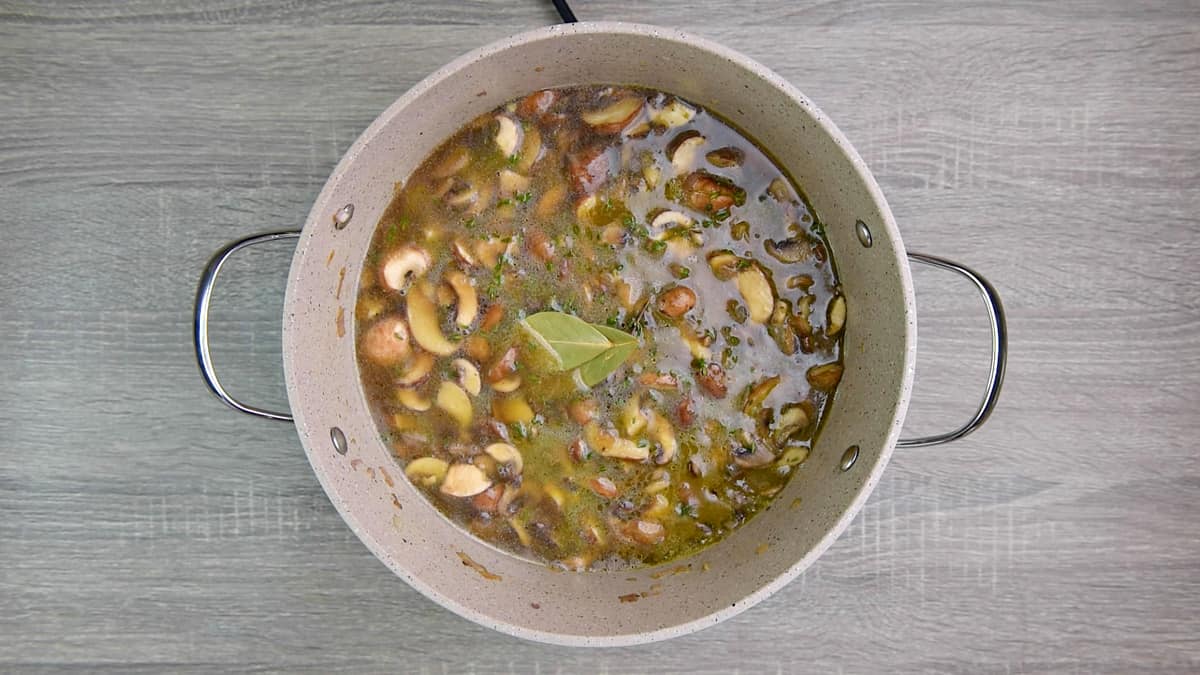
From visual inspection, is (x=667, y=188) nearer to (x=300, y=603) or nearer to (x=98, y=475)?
(x=300, y=603)

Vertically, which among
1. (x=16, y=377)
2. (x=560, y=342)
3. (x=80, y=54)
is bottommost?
(x=16, y=377)

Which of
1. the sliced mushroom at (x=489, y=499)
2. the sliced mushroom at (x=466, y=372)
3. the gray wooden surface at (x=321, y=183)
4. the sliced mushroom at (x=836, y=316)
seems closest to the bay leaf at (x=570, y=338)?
the sliced mushroom at (x=466, y=372)

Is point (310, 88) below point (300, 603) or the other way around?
the other way around

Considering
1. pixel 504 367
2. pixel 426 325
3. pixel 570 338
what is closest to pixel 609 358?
pixel 570 338

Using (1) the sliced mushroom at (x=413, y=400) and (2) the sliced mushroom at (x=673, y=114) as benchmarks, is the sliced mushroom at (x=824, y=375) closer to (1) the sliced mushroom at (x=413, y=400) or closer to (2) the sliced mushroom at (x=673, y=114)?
(2) the sliced mushroom at (x=673, y=114)

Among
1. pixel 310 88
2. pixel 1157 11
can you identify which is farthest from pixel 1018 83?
pixel 310 88

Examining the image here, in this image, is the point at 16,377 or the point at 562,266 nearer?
the point at 562,266

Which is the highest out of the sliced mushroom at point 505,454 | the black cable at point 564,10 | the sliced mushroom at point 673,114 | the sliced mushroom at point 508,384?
the black cable at point 564,10

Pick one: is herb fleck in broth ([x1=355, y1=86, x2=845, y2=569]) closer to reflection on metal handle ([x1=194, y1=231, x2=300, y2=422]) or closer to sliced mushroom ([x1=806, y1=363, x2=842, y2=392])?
sliced mushroom ([x1=806, y1=363, x2=842, y2=392])
